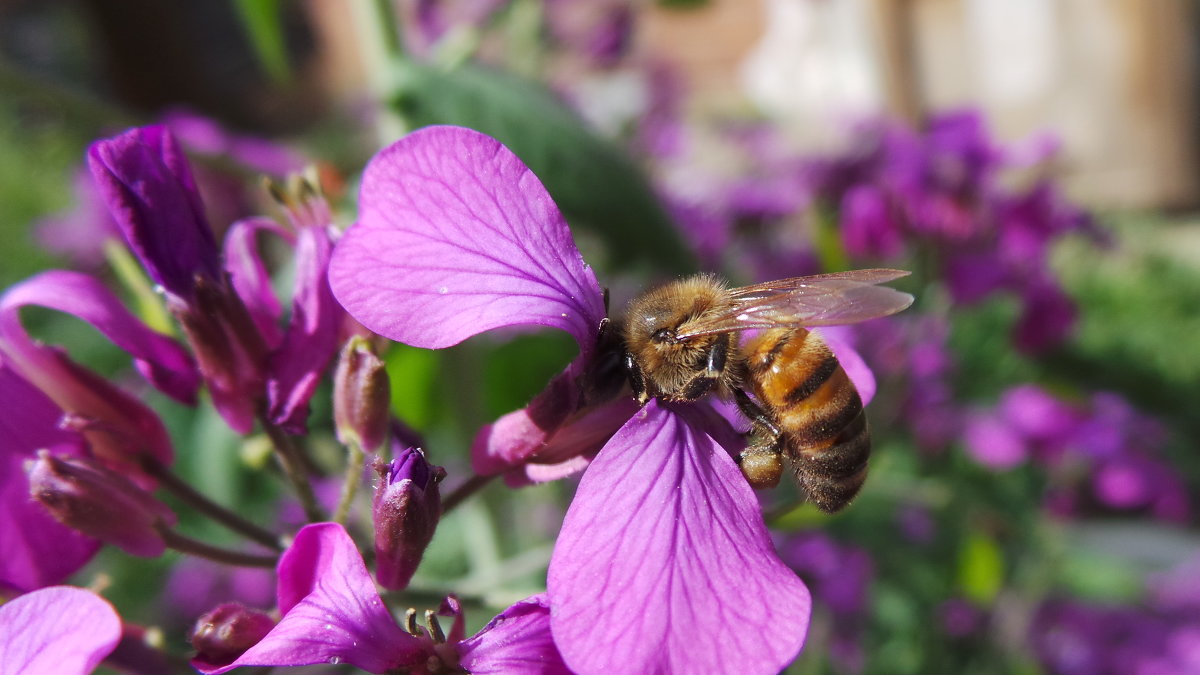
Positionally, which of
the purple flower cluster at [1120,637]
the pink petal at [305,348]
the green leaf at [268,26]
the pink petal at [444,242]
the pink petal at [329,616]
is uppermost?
the green leaf at [268,26]

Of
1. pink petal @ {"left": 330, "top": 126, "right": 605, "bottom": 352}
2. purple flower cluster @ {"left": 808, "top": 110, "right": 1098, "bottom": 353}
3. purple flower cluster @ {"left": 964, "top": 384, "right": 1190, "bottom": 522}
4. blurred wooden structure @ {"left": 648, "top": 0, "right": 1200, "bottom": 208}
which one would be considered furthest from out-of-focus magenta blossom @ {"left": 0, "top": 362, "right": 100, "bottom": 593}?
blurred wooden structure @ {"left": 648, "top": 0, "right": 1200, "bottom": 208}

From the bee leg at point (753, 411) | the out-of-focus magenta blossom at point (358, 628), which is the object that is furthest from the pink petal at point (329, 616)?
the bee leg at point (753, 411)

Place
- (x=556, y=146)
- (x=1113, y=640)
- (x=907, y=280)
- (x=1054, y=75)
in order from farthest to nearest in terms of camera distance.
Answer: (x=1054, y=75)
(x=1113, y=640)
(x=907, y=280)
(x=556, y=146)

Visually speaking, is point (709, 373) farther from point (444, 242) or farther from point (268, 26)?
point (268, 26)

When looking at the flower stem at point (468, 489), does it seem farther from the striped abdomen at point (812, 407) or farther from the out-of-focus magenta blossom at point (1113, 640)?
the out-of-focus magenta blossom at point (1113, 640)

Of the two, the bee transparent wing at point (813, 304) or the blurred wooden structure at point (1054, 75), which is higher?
the bee transparent wing at point (813, 304)

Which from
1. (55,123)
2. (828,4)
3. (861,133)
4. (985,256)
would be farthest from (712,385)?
(55,123)

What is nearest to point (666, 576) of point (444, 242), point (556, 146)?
point (444, 242)
